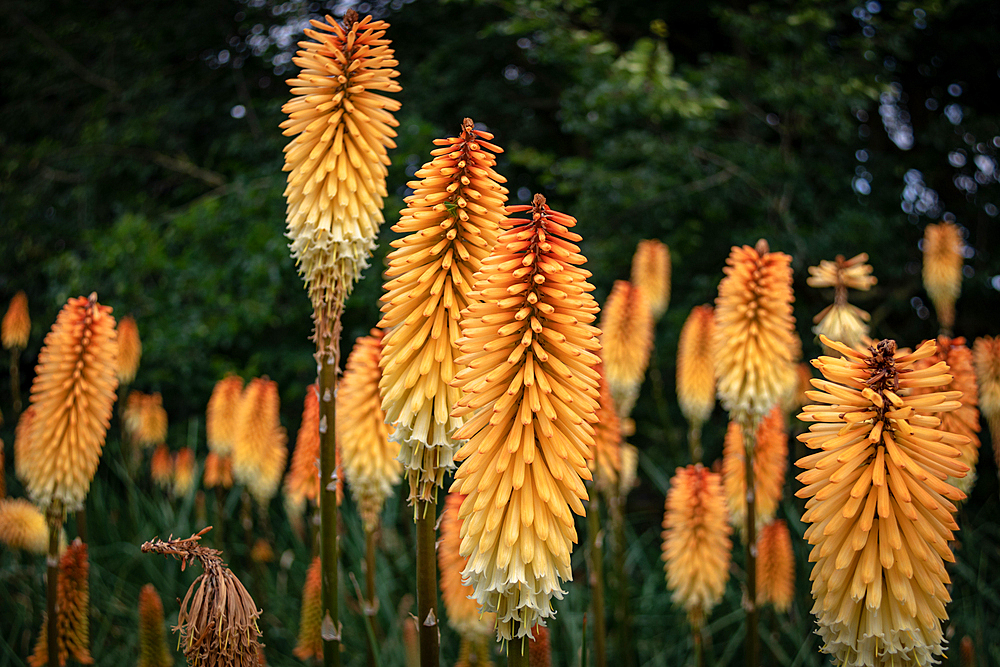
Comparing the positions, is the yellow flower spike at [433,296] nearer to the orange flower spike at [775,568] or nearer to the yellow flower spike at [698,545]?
the yellow flower spike at [698,545]

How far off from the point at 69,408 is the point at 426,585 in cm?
216

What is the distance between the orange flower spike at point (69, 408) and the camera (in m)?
3.09

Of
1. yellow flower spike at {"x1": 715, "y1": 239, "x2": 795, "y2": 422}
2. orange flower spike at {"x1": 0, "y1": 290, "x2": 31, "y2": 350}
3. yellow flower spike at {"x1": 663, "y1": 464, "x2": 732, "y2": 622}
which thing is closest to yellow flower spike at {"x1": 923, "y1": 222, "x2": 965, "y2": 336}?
yellow flower spike at {"x1": 715, "y1": 239, "x2": 795, "y2": 422}

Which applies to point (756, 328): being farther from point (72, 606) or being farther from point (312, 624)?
point (72, 606)

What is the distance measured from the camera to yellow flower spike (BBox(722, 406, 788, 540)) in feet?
13.2

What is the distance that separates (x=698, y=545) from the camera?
3.60 meters

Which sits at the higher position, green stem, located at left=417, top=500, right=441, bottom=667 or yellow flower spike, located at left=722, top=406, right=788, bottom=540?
yellow flower spike, located at left=722, top=406, right=788, bottom=540

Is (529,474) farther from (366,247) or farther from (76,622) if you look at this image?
(76,622)

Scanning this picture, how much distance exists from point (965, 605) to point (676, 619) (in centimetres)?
209

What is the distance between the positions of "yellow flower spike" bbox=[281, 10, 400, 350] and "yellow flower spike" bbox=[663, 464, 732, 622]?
2.24 m

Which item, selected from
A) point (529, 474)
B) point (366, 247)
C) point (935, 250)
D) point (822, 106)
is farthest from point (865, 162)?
point (529, 474)

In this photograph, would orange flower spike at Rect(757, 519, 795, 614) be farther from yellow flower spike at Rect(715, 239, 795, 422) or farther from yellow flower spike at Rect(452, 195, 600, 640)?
yellow flower spike at Rect(452, 195, 600, 640)

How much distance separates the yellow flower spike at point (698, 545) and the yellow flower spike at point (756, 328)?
1.62 feet

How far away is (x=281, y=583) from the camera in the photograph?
5.39 m
